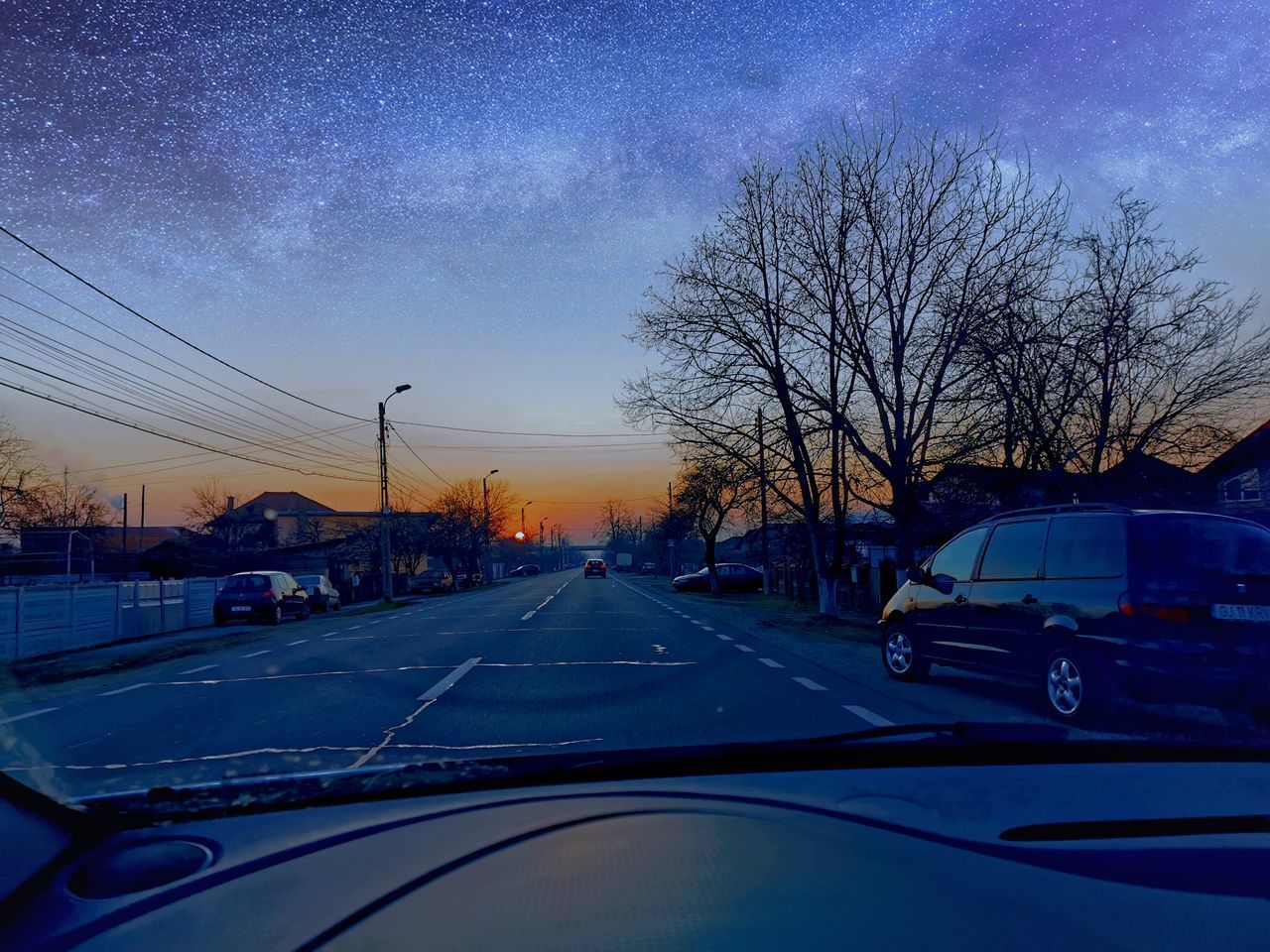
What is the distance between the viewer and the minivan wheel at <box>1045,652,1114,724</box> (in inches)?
270

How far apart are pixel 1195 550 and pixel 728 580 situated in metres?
38.2

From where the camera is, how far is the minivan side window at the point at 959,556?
8.89 metres

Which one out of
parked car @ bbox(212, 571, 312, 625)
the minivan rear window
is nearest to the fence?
parked car @ bbox(212, 571, 312, 625)

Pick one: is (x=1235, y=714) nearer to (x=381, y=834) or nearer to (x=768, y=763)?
(x=768, y=763)

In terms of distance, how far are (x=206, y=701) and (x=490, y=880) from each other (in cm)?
755

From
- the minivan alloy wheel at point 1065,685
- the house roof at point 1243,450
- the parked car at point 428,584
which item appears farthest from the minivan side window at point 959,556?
the parked car at point 428,584

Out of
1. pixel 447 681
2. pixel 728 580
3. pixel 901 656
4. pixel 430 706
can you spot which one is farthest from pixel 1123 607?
pixel 728 580

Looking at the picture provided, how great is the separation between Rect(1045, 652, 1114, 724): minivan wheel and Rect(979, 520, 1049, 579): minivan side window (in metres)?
0.88

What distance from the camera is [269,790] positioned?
A: 2900 mm

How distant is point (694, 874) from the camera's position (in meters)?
2.19

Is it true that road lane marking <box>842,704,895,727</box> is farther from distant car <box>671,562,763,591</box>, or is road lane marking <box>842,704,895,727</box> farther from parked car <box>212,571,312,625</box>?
distant car <box>671,562,763,591</box>

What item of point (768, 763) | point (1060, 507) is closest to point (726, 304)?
point (1060, 507)

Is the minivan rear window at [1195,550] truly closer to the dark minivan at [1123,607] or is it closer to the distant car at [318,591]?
the dark minivan at [1123,607]

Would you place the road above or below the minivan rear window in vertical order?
below
